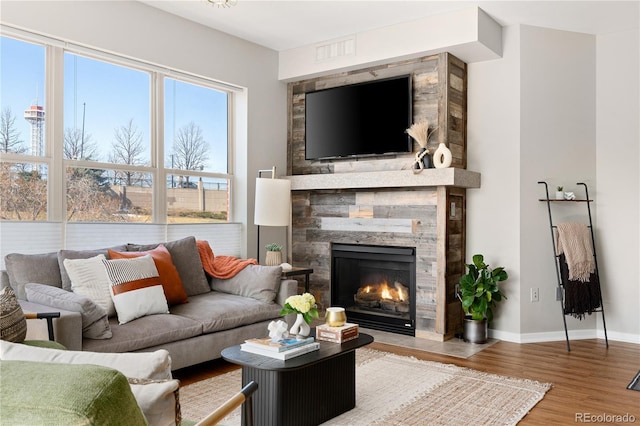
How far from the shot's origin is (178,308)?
378 cm

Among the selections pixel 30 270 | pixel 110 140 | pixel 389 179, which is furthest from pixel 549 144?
pixel 30 270

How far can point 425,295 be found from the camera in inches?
187

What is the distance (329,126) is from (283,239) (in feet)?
4.28

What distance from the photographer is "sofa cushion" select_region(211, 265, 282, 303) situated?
164 inches

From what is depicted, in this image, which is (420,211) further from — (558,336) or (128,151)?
(128,151)

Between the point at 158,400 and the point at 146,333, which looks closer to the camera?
the point at 158,400

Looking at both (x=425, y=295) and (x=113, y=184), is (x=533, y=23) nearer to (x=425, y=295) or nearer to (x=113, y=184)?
(x=425, y=295)

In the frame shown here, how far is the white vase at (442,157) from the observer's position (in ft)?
14.8

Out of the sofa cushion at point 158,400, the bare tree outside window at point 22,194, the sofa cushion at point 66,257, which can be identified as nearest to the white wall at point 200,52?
the bare tree outside window at point 22,194

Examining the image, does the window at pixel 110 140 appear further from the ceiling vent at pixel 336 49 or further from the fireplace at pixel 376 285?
the fireplace at pixel 376 285

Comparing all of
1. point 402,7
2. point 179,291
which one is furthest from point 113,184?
point 402,7

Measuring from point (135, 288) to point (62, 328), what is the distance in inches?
26.5

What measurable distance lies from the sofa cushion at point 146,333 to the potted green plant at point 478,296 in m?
2.29

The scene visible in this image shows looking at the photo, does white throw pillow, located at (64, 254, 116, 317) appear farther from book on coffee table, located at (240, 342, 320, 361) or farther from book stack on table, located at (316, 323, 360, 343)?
book stack on table, located at (316, 323, 360, 343)
